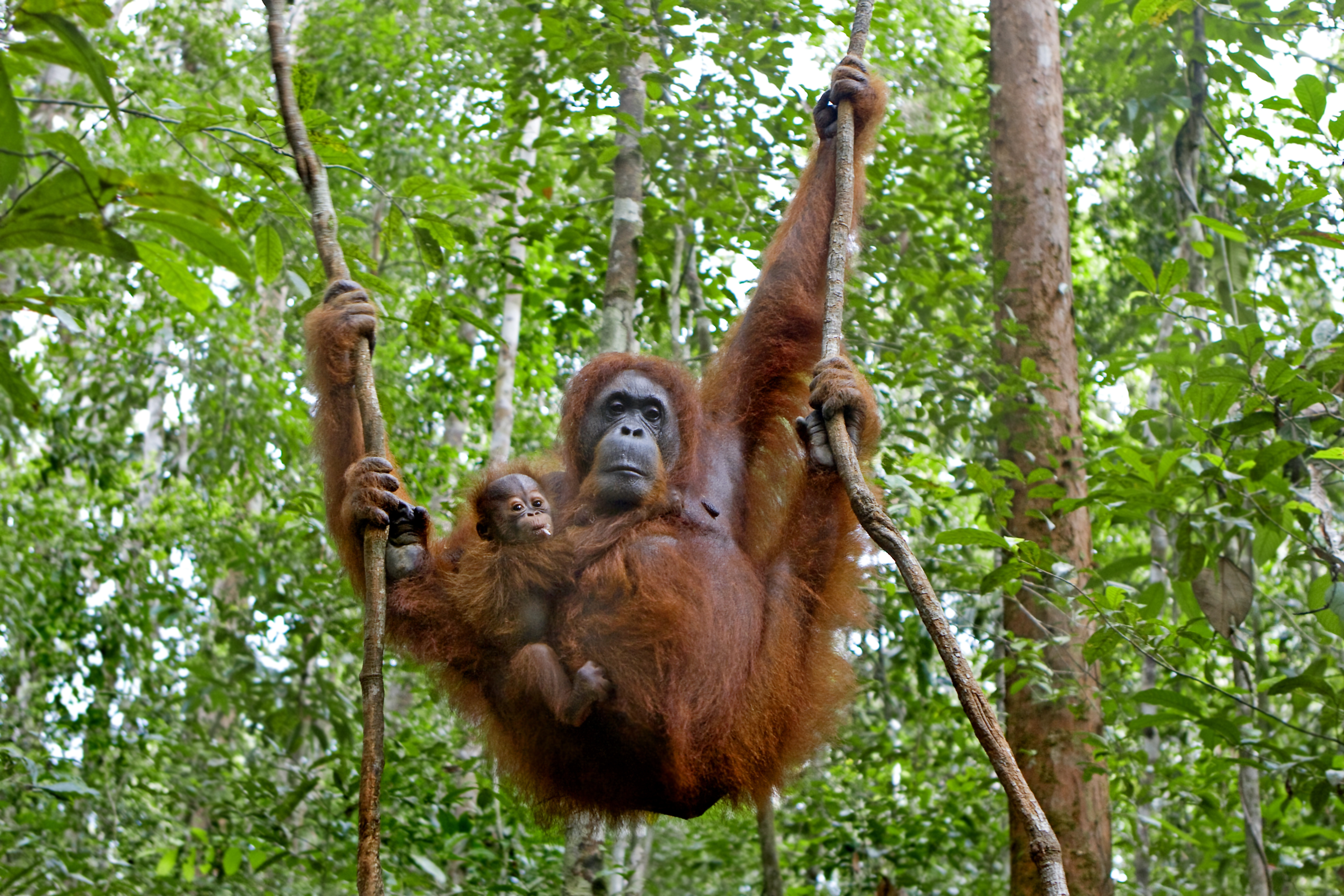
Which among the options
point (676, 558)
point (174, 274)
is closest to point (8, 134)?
point (174, 274)

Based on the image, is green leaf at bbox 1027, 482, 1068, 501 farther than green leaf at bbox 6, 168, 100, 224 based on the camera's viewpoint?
Yes

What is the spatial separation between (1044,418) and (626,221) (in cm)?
203

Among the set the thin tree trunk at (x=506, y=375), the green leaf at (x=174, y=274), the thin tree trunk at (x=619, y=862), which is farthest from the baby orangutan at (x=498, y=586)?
the thin tree trunk at (x=506, y=375)

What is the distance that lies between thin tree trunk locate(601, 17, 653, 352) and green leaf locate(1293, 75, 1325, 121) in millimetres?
2446

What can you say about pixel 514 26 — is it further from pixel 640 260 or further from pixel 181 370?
pixel 181 370

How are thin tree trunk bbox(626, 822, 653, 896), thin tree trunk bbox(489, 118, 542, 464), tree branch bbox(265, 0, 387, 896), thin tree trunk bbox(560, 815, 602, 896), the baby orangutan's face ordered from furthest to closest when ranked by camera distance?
thin tree trunk bbox(489, 118, 542, 464) < thin tree trunk bbox(626, 822, 653, 896) < thin tree trunk bbox(560, 815, 602, 896) < the baby orangutan's face < tree branch bbox(265, 0, 387, 896)

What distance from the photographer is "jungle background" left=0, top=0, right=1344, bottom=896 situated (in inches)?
142

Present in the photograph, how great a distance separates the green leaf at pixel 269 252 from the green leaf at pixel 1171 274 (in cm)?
282

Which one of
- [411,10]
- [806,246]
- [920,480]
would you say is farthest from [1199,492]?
[411,10]

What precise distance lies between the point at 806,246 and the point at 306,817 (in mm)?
4562

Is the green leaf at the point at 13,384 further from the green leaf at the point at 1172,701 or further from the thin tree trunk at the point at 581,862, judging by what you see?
the green leaf at the point at 1172,701

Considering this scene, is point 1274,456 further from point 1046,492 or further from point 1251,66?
point 1251,66

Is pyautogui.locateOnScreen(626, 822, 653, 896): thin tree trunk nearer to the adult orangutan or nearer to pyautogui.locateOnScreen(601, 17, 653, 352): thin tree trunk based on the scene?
the adult orangutan

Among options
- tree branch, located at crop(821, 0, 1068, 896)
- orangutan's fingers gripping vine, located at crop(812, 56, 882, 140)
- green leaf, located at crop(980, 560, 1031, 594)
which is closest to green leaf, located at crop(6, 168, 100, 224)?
tree branch, located at crop(821, 0, 1068, 896)
